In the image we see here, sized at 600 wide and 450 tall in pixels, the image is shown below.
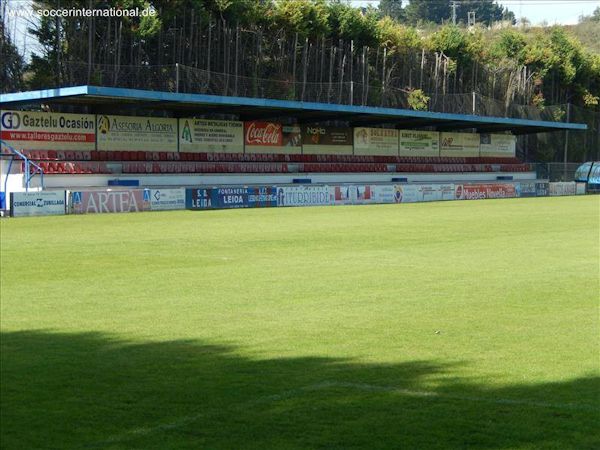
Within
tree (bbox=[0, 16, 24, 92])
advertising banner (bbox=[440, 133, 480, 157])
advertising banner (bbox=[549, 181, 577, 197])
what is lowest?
advertising banner (bbox=[549, 181, 577, 197])

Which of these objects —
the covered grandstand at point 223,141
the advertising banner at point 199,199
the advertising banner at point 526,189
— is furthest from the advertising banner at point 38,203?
the advertising banner at point 526,189

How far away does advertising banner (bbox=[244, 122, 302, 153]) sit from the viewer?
173ft

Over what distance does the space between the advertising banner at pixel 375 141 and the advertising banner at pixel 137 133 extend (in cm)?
1491

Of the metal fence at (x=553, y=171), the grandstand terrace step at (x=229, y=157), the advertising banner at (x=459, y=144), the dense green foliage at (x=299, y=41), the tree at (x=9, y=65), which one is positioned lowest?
the metal fence at (x=553, y=171)

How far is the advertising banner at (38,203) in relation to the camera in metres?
32.9

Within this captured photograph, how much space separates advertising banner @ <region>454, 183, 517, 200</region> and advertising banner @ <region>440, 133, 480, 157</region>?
270 inches

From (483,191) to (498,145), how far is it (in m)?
15.0

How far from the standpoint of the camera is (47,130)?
140 feet

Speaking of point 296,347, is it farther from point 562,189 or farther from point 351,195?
point 562,189

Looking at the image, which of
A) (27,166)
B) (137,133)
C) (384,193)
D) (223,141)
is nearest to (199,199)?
(27,166)

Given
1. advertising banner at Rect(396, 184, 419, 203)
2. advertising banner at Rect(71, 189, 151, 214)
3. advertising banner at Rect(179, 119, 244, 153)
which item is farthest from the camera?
advertising banner at Rect(396, 184, 419, 203)

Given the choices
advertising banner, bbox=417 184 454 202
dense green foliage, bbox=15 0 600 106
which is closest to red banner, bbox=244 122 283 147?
dense green foliage, bbox=15 0 600 106

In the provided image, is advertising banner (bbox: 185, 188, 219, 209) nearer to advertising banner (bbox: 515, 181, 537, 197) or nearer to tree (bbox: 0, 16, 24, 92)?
tree (bbox: 0, 16, 24, 92)

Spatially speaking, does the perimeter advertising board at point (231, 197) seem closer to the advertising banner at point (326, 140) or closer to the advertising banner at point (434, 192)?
the advertising banner at point (434, 192)
